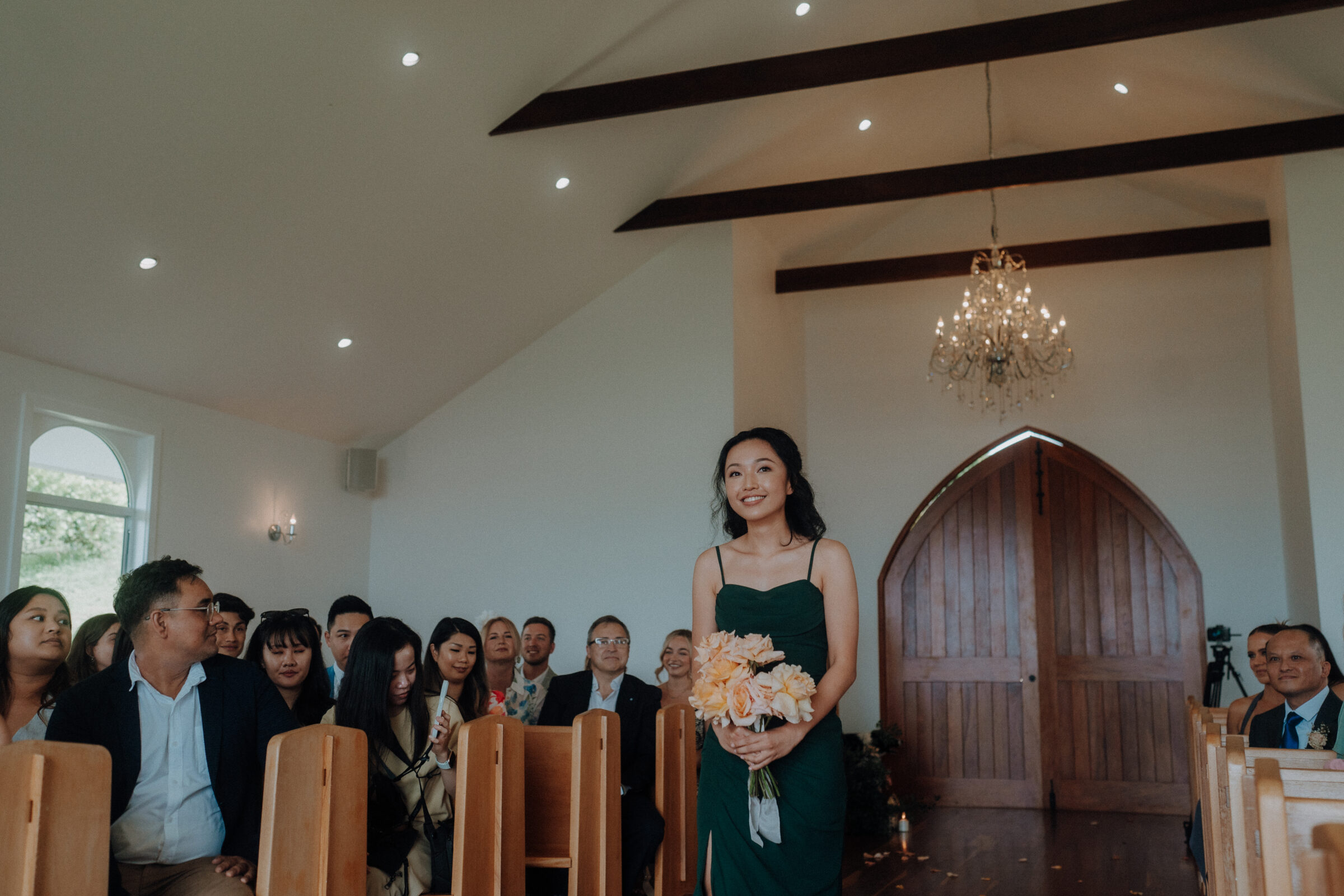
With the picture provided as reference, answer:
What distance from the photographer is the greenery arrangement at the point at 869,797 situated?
6973 mm

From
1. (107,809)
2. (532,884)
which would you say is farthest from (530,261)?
(107,809)

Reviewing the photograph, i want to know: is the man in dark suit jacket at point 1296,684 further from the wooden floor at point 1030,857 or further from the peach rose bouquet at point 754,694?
the peach rose bouquet at point 754,694

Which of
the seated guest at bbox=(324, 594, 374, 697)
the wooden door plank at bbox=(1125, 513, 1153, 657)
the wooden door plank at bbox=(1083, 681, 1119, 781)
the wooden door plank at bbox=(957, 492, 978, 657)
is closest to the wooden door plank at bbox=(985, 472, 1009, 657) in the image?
the wooden door plank at bbox=(957, 492, 978, 657)

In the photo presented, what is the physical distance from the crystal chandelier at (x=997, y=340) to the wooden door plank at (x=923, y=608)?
1.29 m

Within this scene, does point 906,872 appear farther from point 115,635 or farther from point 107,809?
point 107,809

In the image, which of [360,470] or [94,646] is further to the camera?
[360,470]

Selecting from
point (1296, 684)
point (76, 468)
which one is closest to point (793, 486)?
point (1296, 684)

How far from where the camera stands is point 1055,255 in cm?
773

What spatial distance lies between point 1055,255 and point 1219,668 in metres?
A: 3.03

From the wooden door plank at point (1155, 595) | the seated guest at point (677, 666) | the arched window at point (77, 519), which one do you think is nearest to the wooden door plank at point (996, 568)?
the wooden door plank at point (1155, 595)

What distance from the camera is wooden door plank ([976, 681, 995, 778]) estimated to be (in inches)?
323

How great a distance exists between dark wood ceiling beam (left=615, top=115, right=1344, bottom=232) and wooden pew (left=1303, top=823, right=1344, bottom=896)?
5785 millimetres

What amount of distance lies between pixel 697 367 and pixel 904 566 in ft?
8.27

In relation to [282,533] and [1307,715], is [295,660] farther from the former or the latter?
[1307,715]
